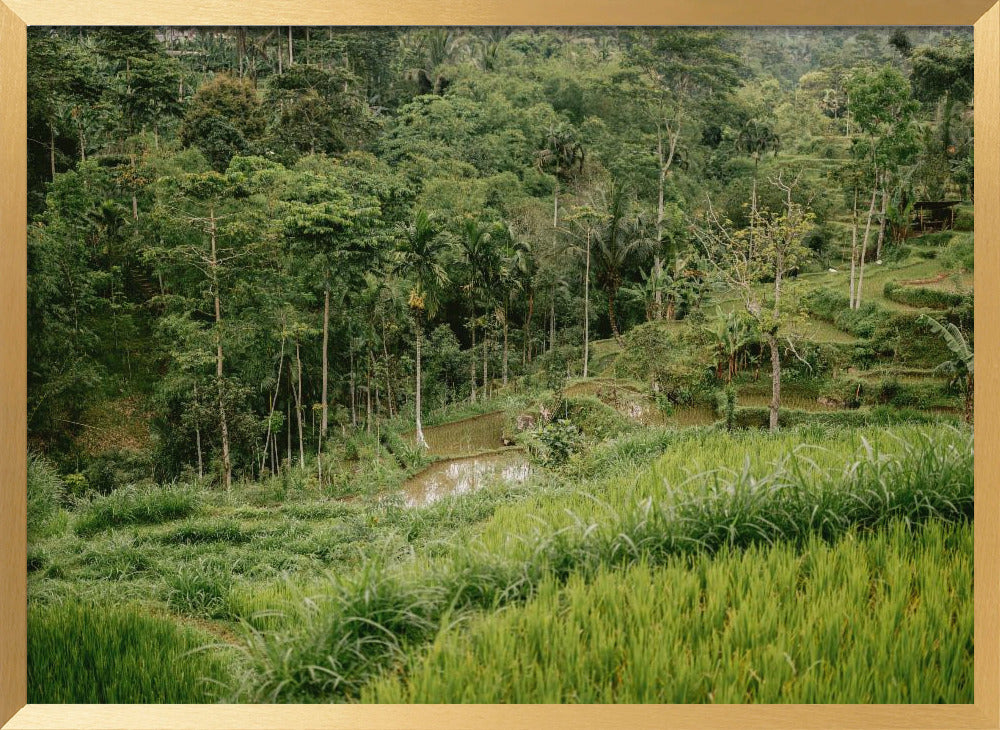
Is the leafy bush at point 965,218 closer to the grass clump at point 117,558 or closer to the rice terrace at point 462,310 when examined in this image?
the rice terrace at point 462,310

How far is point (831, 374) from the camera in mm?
3631

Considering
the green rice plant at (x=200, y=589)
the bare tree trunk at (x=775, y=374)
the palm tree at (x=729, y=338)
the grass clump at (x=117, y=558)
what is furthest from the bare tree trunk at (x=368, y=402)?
the bare tree trunk at (x=775, y=374)

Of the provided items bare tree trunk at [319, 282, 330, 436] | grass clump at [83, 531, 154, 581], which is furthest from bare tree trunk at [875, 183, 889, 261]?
grass clump at [83, 531, 154, 581]

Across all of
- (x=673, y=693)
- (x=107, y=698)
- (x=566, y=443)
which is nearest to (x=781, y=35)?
(x=566, y=443)

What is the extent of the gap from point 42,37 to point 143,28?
16.8 inches

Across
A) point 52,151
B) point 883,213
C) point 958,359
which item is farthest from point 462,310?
point 958,359

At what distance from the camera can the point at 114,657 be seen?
3.30 metres

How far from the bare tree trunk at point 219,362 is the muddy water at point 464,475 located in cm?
81

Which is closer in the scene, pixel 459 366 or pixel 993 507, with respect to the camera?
pixel 993 507

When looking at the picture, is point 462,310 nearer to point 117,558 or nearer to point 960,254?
point 117,558

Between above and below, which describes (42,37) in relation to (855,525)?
above

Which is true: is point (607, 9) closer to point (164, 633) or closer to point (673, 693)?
point (673, 693)

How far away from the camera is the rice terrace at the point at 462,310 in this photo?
11.1ft

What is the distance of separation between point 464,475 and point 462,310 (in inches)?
30.3
